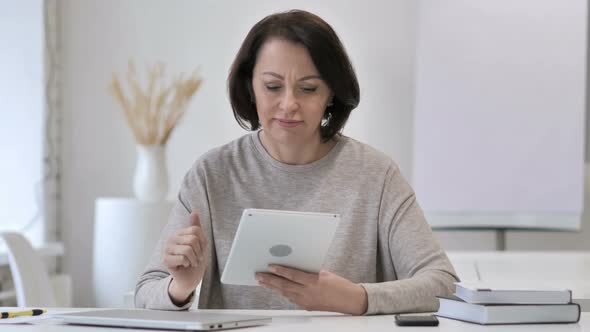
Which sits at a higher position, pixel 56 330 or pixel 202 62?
pixel 202 62

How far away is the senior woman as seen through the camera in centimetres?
185

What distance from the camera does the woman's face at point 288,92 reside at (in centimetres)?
185

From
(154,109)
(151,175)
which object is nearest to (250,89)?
(151,175)

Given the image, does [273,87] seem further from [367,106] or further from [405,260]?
[367,106]

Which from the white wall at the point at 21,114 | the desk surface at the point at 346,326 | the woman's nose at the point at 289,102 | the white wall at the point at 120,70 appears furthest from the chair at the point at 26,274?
the white wall at the point at 120,70

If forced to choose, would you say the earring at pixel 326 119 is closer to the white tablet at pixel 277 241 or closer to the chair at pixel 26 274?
the white tablet at pixel 277 241

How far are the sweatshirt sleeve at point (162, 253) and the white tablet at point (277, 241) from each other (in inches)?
8.6

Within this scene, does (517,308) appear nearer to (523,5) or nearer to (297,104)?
(297,104)

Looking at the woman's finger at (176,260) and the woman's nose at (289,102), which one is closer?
the woman's finger at (176,260)

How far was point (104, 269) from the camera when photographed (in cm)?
382

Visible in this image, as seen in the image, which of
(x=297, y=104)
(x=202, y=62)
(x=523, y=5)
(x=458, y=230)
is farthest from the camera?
(x=202, y=62)

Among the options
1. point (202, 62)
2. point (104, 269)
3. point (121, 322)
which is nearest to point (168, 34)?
point (202, 62)

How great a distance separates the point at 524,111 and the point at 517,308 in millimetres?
2469

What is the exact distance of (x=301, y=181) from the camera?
6.34 feet
